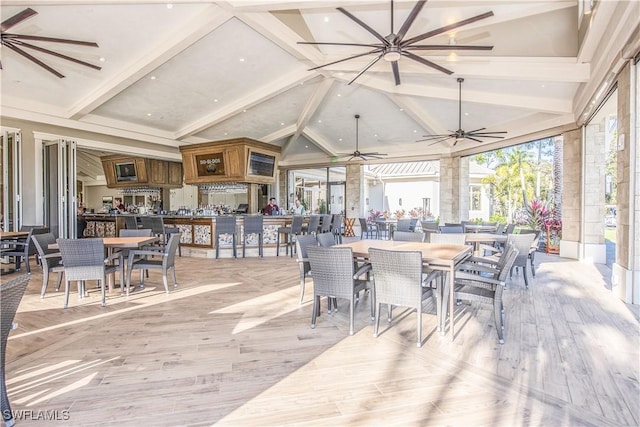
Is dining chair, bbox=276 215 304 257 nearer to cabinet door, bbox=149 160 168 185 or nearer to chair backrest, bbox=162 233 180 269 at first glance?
chair backrest, bbox=162 233 180 269

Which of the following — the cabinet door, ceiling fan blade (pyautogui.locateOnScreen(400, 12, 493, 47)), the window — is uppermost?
ceiling fan blade (pyautogui.locateOnScreen(400, 12, 493, 47))

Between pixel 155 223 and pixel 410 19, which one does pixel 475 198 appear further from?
pixel 155 223

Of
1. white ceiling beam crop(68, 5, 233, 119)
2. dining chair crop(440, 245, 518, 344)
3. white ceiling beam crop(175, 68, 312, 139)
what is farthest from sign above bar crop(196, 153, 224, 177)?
dining chair crop(440, 245, 518, 344)

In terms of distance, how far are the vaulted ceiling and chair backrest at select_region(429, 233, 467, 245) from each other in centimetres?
299

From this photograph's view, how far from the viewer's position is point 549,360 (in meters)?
2.71

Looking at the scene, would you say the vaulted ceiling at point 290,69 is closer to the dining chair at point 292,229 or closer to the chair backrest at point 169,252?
the dining chair at point 292,229

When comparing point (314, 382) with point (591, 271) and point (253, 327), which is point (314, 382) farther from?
point (591, 271)

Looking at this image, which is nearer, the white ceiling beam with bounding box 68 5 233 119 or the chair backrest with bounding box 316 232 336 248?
the chair backrest with bounding box 316 232 336 248

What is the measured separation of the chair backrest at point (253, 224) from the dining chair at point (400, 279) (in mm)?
5082

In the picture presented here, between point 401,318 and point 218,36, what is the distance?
5503 millimetres

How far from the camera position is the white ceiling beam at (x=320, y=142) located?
39.9 ft

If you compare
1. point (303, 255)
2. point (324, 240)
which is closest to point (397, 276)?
point (303, 255)

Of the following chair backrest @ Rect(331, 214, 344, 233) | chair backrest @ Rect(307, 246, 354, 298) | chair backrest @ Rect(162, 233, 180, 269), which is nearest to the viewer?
chair backrest @ Rect(307, 246, 354, 298)

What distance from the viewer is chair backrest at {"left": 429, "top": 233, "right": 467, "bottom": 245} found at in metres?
4.85
